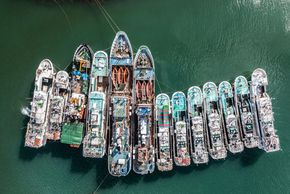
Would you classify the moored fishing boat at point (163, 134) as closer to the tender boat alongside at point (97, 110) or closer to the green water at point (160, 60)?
the green water at point (160, 60)

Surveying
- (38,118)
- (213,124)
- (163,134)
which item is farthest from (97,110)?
(213,124)

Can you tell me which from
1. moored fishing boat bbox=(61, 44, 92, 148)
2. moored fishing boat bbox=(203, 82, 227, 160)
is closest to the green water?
moored fishing boat bbox=(61, 44, 92, 148)

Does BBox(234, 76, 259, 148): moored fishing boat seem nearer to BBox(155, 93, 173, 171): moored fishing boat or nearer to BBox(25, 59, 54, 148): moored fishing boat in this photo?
BBox(155, 93, 173, 171): moored fishing boat

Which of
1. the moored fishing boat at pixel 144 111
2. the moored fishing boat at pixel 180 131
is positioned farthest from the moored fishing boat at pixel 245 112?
the moored fishing boat at pixel 144 111

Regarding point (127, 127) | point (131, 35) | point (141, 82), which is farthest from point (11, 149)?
point (131, 35)

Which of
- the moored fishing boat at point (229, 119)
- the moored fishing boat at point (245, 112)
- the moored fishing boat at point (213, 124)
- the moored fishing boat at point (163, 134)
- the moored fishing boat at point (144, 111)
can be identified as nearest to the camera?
the moored fishing boat at point (144, 111)

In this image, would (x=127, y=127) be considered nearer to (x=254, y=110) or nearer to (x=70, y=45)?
(x=70, y=45)

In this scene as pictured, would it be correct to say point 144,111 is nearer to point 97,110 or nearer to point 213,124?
point 97,110
